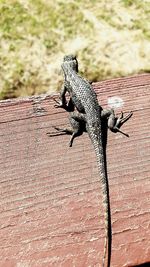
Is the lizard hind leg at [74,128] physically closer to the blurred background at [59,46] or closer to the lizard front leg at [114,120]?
the lizard front leg at [114,120]

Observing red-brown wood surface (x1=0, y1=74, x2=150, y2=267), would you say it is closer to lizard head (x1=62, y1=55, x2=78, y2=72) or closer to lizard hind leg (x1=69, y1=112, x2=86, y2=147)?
lizard hind leg (x1=69, y1=112, x2=86, y2=147)

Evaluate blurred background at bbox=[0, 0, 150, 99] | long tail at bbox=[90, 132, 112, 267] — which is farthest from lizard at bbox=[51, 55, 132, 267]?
blurred background at bbox=[0, 0, 150, 99]

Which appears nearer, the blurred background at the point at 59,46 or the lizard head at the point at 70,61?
the lizard head at the point at 70,61

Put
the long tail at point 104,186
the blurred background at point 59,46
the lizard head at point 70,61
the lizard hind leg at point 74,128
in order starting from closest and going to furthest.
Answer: the long tail at point 104,186 → the lizard hind leg at point 74,128 → the lizard head at point 70,61 → the blurred background at point 59,46

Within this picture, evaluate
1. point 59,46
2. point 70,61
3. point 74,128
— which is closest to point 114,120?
point 74,128

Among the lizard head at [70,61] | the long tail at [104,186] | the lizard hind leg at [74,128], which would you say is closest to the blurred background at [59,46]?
the lizard head at [70,61]

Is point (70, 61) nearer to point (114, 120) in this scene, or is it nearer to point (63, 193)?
point (114, 120)
